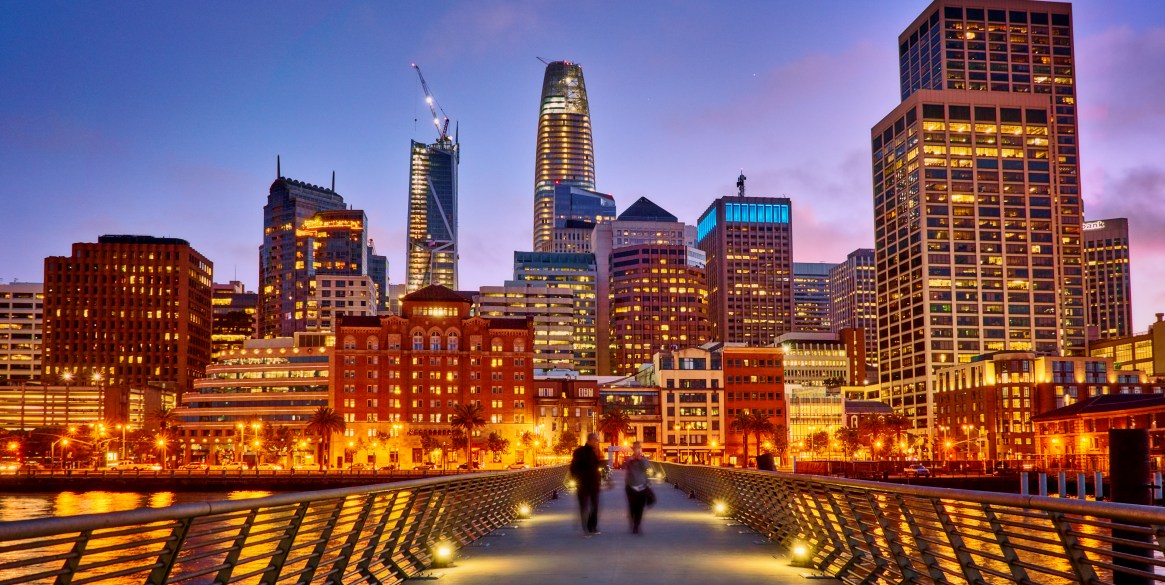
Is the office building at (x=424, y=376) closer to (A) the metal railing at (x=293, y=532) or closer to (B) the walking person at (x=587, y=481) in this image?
(A) the metal railing at (x=293, y=532)

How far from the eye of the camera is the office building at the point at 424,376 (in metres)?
171

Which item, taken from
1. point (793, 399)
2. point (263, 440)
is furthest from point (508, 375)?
point (793, 399)

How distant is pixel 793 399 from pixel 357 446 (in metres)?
76.6

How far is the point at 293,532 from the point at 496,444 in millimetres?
150847

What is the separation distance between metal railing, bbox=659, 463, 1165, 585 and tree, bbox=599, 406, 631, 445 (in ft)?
425

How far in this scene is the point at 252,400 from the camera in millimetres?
181000

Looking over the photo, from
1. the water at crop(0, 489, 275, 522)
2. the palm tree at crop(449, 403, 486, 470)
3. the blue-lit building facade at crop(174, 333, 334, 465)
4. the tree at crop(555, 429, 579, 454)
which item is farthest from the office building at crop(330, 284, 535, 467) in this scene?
the water at crop(0, 489, 275, 522)

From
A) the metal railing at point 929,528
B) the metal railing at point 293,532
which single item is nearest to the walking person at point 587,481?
the metal railing at point 293,532

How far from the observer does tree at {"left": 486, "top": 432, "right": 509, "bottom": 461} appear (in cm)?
16062

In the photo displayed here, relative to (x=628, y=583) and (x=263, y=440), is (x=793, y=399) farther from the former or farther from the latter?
(x=628, y=583)

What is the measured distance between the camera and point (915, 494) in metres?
12.4

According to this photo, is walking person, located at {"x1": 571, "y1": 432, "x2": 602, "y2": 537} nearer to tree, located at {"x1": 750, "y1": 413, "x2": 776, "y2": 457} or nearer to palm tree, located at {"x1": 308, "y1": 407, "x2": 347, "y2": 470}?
tree, located at {"x1": 750, "y1": 413, "x2": 776, "y2": 457}

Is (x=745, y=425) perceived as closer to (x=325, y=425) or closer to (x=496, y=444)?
(x=496, y=444)

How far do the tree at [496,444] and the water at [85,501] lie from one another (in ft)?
137
